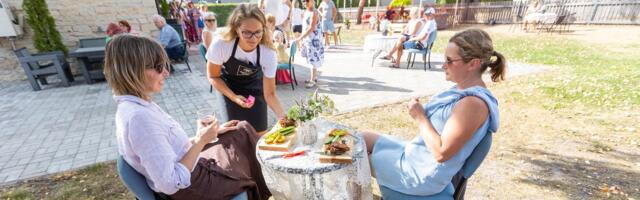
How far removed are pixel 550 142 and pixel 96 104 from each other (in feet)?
23.8

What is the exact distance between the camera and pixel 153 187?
5.15 ft

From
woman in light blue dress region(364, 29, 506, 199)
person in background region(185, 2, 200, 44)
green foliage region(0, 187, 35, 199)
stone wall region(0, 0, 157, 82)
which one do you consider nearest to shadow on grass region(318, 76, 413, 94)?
woman in light blue dress region(364, 29, 506, 199)

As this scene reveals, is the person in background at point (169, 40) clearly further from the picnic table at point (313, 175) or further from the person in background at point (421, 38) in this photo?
the picnic table at point (313, 175)

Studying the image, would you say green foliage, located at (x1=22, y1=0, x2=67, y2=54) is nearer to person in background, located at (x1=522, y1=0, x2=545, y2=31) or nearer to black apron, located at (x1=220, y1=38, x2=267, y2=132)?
black apron, located at (x1=220, y1=38, x2=267, y2=132)

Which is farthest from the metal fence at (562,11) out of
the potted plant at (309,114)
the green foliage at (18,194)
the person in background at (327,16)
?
the green foliage at (18,194)

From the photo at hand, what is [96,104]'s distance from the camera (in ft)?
18.1

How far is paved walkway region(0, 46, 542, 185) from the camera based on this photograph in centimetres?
360

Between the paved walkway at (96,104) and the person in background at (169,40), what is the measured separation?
55 centimetres

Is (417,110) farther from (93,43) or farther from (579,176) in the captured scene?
(93,43)

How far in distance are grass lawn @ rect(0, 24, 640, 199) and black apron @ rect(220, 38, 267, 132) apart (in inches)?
52.0

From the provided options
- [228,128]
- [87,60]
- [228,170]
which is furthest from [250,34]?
[87,60]

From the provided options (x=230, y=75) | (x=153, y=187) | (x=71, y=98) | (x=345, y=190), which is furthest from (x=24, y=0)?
(x=345, y=190)

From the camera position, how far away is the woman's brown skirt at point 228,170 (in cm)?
168

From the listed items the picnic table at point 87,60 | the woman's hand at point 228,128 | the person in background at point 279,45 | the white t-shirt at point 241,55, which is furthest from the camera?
the picnic table at point 87,60
